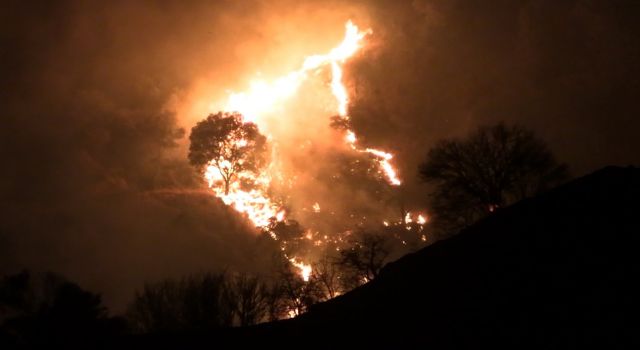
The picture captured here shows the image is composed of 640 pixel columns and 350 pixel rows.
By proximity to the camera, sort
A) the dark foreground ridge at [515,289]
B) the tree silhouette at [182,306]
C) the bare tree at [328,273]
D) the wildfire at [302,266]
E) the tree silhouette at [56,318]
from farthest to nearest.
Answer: the wildfire at [302,266] → the bare tree at [328,273] → the tree silhouette at [182,306] → the tree silhouette at [56,318] → the dark foreground ridge at [515,289]

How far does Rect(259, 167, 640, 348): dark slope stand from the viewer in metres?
11.3

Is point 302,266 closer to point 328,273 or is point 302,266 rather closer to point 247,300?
point 328,273

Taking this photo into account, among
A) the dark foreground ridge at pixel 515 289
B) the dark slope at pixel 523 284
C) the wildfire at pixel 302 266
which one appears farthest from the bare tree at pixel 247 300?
the dark slope at pixel 523 284

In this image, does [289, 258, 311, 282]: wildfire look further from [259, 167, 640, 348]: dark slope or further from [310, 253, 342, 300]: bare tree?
[259, 167, 640, 348]: dark slope

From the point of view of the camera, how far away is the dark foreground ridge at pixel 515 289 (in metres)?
11.3

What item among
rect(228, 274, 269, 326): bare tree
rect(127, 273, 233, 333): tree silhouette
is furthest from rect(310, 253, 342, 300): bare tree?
rect(127, 273, 233, 333): tree silhouette

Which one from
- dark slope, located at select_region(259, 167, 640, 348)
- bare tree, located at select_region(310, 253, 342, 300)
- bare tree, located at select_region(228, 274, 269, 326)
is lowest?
dark slope, located at select_region(259, 167, 640, 348)

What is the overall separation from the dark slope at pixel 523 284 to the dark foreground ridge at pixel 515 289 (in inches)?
1.7

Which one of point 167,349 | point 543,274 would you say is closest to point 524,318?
point 543,274

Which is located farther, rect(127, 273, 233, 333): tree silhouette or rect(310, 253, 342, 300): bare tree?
rect(310, 253, 342, 300): bare tree

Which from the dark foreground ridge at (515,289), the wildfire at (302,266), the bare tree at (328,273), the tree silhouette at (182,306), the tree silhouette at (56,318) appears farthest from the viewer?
the wildfire at (302,266)

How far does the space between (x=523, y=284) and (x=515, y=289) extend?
393mm

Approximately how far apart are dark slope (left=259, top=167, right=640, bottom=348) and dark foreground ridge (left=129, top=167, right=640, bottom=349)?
0.04m

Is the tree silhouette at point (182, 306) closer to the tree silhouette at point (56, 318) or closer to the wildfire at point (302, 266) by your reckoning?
the tree silhouette at point (56, 318)
